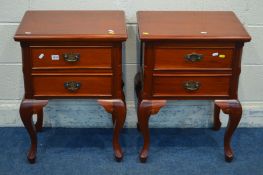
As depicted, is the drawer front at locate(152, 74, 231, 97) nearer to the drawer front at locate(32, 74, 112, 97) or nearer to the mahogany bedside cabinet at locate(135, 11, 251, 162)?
the mahogany bedside cabinet at locate(135, 11, 251, 162)

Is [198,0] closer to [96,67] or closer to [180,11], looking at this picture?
[180,11]

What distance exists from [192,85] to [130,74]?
22.0 inches

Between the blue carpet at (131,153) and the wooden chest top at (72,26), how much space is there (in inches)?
28.8

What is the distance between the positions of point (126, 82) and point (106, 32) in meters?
0.64

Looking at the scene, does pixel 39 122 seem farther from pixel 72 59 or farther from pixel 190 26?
pixel 190 26

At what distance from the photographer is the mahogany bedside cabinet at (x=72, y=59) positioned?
2258 mm

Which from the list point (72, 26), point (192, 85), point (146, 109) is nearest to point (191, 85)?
point (192, 85)

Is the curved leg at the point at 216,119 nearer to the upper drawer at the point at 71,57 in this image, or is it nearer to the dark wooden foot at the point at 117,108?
the dark wooden foot at the point at 117,108

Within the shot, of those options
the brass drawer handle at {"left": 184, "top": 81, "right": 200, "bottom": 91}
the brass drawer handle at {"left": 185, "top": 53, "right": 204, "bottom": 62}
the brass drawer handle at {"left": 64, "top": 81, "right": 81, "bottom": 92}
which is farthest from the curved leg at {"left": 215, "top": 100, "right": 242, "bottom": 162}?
the brass drawer handle at {"left": 64, "top": 81, "right": 81, "bottom": 92}

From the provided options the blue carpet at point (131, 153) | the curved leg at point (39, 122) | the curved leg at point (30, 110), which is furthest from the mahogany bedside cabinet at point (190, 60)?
the curved leg at point (39, 122)

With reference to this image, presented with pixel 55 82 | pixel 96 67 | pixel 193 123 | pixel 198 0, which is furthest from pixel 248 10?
pixel 55 82

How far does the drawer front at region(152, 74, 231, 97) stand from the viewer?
7.75 ft

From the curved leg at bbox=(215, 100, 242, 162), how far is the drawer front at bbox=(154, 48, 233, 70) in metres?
0.21

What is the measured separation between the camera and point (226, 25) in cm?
240
